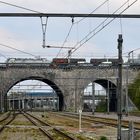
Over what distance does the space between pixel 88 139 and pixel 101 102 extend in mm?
97419

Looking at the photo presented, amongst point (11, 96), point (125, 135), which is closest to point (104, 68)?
point (11, 96)

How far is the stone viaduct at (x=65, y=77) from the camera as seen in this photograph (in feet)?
329

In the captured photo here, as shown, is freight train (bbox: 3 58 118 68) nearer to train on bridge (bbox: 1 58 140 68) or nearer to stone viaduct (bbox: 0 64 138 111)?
train on bridge (bbox: 1 58 140 68)

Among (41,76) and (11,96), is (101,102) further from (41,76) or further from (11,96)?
(11,96)

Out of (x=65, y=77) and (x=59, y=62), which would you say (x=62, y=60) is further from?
(x=65, y=77)

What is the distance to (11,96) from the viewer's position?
169875 mm

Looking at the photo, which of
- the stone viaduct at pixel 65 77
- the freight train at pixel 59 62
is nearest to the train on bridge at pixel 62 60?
the freight train at pixel 59 62

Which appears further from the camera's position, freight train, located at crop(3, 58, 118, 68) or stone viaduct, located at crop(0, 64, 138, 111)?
stone viaduct, located at crop(0, 64, 138, 111)

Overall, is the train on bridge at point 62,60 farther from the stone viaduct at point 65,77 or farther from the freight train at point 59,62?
the stone viaduct at point 65,77

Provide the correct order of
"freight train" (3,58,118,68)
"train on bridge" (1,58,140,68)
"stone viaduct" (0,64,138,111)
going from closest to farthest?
"freight train" (3,58,118,68), "train on bridge" (1,58,140,68), "stone viaduct" (0,64,138,111)

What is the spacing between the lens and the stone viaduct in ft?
329

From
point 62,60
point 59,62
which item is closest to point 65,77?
point 62,60

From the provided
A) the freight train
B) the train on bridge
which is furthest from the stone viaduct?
the freight train

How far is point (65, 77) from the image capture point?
103m
